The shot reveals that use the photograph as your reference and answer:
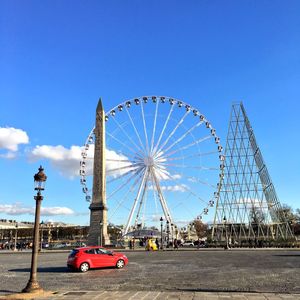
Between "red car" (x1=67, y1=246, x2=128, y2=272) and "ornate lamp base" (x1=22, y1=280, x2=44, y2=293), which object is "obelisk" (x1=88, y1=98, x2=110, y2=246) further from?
"ornate lamp base" (x1=22, y1=280, x2=44, y2=293)

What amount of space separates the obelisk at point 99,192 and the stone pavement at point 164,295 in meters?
38.9

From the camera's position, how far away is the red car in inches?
865

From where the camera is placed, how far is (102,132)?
176ft

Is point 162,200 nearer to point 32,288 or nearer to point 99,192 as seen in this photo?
point 99,192

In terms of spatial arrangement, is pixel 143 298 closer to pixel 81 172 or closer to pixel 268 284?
pixel 268 284

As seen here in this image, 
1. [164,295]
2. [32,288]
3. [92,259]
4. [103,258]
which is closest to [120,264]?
[103,258]

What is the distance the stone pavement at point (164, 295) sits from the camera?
11914 millimetres

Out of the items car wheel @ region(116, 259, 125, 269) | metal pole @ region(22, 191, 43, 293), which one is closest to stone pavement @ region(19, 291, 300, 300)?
metal pole @ region(22, 191, 43, 293)

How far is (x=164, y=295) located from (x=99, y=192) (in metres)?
40.7

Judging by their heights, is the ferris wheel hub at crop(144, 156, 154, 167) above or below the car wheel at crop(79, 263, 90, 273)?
above

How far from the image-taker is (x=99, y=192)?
52656mm

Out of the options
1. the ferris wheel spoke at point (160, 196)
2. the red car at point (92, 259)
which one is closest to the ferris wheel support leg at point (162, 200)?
the ferris wheel spoke at point (160, 196)

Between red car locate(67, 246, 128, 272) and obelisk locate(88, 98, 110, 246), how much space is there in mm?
28652

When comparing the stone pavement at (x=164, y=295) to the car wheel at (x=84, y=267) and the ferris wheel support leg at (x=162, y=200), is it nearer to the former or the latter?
the car wheel at (x=84, y=267)
